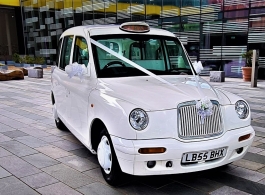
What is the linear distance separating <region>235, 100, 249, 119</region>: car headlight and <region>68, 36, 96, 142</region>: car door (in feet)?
5.55

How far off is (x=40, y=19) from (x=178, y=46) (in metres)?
24.4

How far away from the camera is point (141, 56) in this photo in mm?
3873

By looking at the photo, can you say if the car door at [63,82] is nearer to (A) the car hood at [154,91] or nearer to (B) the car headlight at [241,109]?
(A) the car hood at [154,91]

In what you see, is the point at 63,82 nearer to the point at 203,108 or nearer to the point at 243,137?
the point at 203,108

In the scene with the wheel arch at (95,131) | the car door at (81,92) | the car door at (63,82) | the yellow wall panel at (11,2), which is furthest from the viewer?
the yellow wall panel at (11,2)

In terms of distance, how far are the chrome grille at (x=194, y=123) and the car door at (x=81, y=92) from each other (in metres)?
1.21

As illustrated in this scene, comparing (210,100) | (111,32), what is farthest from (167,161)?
(111,32)

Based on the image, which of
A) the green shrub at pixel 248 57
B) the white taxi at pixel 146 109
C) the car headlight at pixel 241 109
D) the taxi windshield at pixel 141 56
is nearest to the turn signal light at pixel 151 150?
the white taxi at pixel 146 109

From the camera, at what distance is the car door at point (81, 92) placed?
141 inches

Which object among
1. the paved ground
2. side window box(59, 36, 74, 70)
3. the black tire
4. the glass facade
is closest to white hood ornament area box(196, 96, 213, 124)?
the paved ground

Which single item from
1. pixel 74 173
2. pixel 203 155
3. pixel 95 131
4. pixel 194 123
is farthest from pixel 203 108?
pixel 74 173

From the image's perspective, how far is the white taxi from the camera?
107 inches

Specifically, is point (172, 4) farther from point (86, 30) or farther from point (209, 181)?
point (209, 181)

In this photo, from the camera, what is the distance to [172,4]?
612 inches
